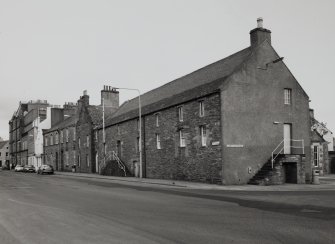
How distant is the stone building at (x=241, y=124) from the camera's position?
88.9 feet

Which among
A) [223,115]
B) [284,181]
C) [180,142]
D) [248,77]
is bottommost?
[284,181]

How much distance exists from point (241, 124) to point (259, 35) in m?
7.41

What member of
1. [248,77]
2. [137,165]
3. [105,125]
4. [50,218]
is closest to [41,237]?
[50,218]

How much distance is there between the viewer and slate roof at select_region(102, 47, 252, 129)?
95.9 feet

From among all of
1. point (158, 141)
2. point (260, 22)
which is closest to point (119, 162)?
point (158, 141)

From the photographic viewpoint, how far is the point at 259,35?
1156 inches

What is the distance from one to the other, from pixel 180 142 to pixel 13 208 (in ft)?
63.7

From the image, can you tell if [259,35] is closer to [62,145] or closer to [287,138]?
[287,138]

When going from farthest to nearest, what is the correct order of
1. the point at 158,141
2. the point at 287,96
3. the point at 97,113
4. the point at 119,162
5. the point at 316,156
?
the point at 97,113, the point at 119,162, the point at 316,156, the point at 158,141, the point at 287,96

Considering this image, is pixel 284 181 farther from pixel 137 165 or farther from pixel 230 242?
pixel 230 242

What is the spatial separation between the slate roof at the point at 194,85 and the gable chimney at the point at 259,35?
751 mm

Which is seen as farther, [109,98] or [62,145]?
[62,145]

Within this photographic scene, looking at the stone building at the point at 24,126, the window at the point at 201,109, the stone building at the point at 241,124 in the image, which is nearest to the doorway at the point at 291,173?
the stone building at the point at 241,124

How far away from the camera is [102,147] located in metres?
48.3
